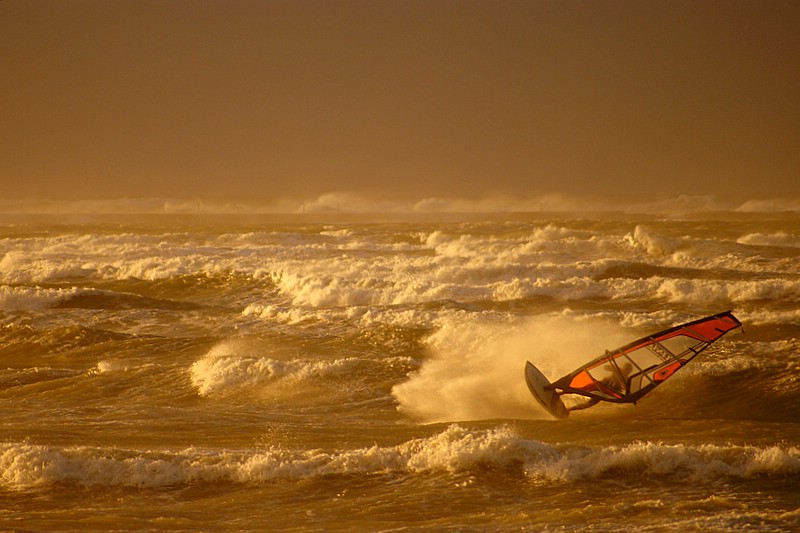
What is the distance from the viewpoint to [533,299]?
829 inches

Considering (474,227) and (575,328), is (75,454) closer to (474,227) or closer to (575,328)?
(575,328)

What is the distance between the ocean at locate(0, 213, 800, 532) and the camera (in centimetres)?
803

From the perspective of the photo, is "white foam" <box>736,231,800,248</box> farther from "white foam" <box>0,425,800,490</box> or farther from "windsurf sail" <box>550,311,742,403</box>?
"white foam" <box>0,425,800,490</box>

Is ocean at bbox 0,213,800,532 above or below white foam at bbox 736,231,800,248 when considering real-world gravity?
below

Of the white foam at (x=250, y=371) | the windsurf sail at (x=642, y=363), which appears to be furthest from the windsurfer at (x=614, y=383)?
the white foam at (x=250, y=371)

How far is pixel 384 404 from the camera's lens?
1293cm

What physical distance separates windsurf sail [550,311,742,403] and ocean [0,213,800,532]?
0.34 m

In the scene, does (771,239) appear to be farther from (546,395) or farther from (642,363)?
(546,395)

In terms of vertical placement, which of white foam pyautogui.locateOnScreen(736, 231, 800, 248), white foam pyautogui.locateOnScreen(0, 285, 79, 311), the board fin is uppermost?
white foam pyautogui.locateOnScreen(736, 231, 800, 248)

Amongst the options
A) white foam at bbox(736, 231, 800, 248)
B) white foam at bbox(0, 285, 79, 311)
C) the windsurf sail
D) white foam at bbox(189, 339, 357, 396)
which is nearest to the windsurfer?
the windsurf sail

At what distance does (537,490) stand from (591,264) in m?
17.5

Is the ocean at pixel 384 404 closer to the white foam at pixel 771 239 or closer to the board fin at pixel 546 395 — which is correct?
the board fin at pixel 546 395

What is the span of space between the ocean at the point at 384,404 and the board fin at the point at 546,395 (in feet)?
0.60

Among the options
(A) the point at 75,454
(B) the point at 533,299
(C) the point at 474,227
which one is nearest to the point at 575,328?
(B) the point at 533,299
